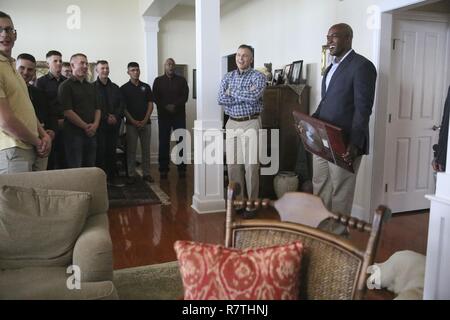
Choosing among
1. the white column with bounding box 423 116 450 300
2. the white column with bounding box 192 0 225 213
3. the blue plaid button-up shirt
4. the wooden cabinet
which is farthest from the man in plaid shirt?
the white column with bounding box 423 116 450 300

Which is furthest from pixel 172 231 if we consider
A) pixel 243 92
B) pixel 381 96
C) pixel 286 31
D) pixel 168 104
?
pixel 286 31

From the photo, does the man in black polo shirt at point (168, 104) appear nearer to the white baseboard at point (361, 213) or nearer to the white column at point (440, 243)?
the white baseboard at point (361, 213)

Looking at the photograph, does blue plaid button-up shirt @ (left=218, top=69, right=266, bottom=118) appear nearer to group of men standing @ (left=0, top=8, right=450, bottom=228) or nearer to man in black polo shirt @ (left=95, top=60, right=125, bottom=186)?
group of men standing @ (left=0, top=8, right=450, bottom=228)

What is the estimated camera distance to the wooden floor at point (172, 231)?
2.85 metres

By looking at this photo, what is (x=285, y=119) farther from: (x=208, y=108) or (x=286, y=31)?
(x=286, y=31)

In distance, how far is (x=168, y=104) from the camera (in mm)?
5461

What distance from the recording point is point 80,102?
13.4 ft

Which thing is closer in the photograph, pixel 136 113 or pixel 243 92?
pixel 243 92

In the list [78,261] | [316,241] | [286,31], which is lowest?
[78,261]

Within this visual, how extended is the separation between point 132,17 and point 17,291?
606 cm

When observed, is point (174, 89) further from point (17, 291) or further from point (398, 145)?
point (17, 291)

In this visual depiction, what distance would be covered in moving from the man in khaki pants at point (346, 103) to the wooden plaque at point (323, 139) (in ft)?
0.22

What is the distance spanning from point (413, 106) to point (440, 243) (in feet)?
8.32

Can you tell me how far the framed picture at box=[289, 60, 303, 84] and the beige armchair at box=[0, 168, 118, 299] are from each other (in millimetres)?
2825
